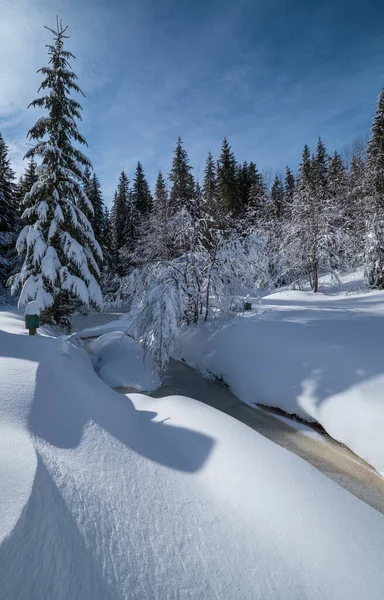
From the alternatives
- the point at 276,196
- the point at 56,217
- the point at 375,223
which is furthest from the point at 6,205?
the point at 276,196

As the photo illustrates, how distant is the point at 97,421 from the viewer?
286 cm

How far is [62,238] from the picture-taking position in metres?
7.98

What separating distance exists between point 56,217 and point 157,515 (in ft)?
26.4

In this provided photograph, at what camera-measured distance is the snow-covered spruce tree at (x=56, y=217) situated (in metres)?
7.66

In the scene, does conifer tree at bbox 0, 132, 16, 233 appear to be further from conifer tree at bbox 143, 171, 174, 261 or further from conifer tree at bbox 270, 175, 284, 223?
conifer tree at bbox 270, 175, 284, 223

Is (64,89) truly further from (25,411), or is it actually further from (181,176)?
(181,176)

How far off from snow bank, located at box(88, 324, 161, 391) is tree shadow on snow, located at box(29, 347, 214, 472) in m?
2.30

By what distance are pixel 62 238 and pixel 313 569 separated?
8.59 metres

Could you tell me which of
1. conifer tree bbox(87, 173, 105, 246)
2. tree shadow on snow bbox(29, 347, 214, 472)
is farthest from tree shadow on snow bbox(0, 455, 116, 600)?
conifer tree bbox(87, 173, 105, 246)

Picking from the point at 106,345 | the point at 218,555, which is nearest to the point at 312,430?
the point at 218,555

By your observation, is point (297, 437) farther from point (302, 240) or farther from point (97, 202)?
point (97, 202)

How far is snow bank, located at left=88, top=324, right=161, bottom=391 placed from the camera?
6160 mm

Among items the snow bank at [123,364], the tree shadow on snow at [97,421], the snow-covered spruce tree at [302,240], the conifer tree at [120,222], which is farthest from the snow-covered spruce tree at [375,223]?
the conifer tree at [120,222]

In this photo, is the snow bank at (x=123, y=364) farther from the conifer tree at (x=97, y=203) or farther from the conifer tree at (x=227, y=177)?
the conifer tree at (x=227, y=177)
